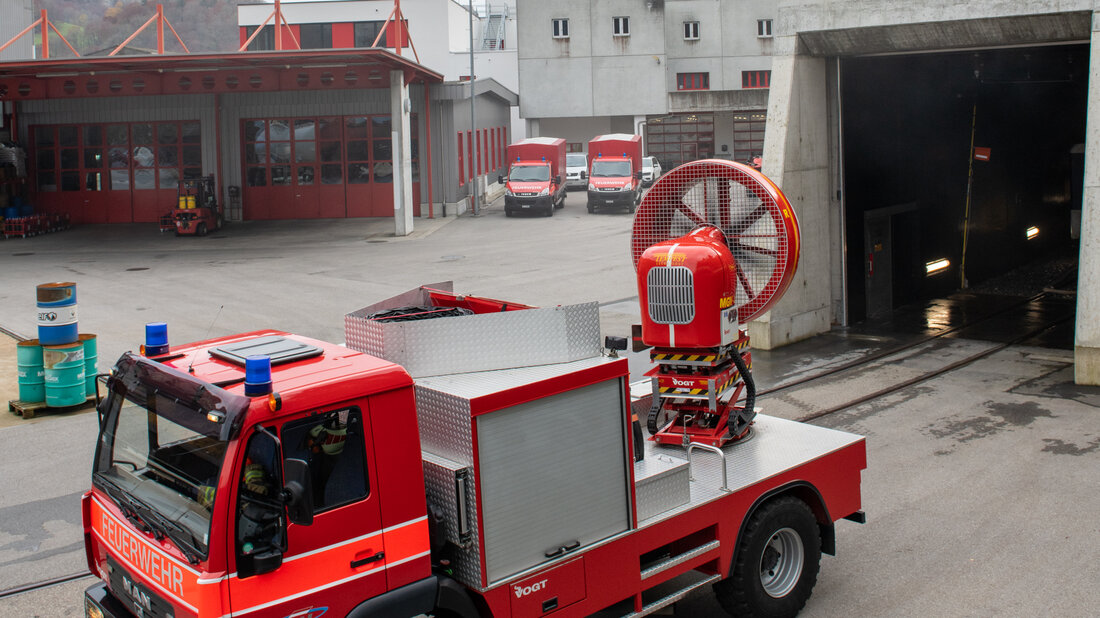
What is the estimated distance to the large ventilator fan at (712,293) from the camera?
25.6ft

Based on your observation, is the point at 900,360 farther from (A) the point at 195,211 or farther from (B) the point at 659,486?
(A) the point at 195,211

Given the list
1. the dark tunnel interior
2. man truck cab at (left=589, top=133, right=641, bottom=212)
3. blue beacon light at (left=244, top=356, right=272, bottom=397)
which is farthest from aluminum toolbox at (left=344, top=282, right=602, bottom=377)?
man truck cab at (left=589, top=133, right=641, bottom=212)

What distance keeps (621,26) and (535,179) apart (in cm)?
1887

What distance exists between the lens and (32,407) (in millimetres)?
12891

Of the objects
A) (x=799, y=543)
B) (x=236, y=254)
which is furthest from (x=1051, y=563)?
(x=236, y=254)

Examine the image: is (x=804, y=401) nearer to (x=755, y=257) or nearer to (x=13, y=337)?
(x=755, y=257)

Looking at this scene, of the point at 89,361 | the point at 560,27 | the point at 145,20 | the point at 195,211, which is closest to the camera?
the point at 89,361

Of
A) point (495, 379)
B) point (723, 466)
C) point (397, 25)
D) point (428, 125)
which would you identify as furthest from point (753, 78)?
point (495, 379)

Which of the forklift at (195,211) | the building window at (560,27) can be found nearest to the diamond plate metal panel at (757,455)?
the forklift at (195,211)

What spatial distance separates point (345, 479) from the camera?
5.01 metres

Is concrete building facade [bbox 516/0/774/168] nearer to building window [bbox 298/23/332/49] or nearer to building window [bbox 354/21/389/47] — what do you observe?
building window [bbox 354/21/389/47]

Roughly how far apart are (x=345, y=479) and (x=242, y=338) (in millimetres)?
1425

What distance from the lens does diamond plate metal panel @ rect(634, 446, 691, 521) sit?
6199mm

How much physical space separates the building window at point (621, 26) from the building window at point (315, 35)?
15.2 meters
